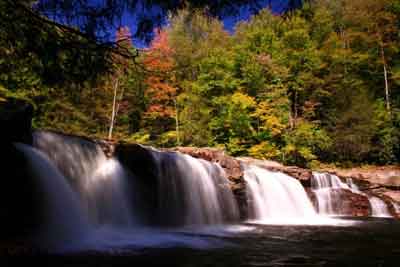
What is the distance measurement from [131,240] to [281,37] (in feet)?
71.0

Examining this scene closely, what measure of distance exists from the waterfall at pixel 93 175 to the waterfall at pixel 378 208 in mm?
10016

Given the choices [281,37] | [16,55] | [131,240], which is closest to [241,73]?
[281,37]

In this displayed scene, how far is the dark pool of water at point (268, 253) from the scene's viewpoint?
5.13 m

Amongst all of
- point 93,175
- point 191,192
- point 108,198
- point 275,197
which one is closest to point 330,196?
point 275,197

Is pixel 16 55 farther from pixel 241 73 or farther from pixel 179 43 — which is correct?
pixel 179 43

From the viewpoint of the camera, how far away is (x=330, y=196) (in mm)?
14648

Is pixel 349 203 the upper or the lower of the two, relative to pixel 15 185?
lower

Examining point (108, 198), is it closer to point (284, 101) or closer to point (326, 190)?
point (326, 190)

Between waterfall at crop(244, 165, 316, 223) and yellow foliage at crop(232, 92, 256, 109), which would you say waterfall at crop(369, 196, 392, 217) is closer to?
waterfall at crop(244, 165, 316, 223)

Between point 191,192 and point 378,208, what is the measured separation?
810cm

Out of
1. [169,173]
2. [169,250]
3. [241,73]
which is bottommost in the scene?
[169,250]

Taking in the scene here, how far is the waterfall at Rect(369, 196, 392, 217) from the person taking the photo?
1436 centimetres

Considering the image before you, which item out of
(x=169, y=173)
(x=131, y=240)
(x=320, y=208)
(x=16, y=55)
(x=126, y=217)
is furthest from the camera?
(x=320, y=208)

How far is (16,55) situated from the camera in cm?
438
